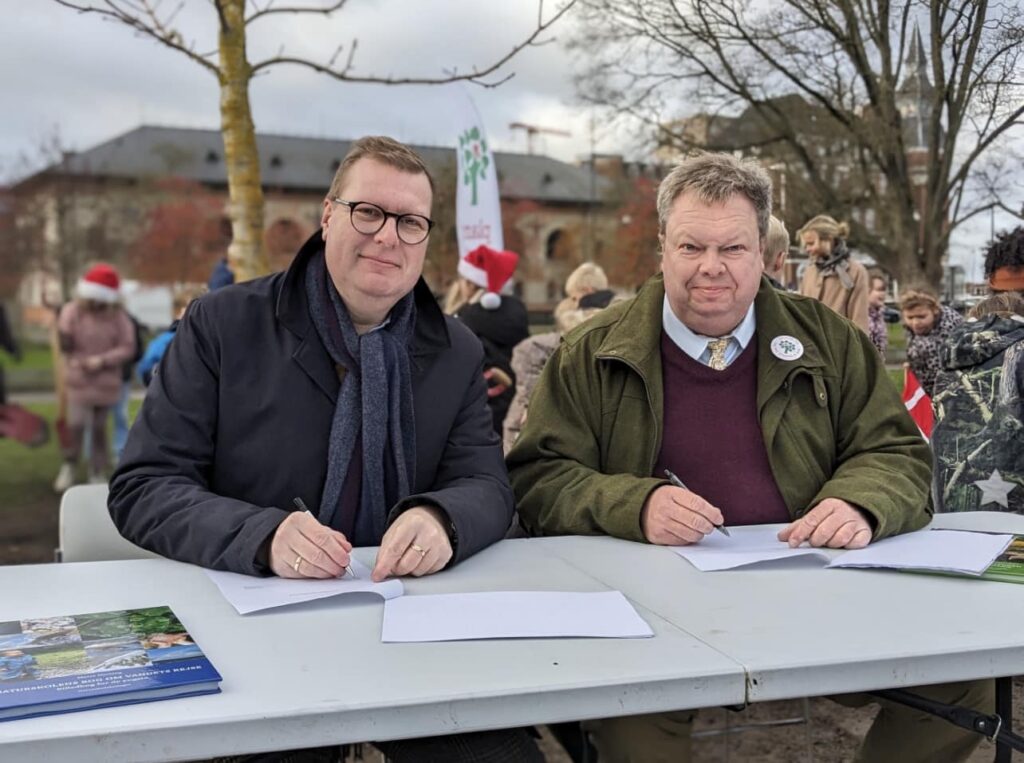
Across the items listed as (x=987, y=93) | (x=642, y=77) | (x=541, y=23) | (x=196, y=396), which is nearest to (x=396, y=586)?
(x=196, y=396)

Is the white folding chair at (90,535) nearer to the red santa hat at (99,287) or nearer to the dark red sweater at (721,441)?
the dark red sweater at (721,441)

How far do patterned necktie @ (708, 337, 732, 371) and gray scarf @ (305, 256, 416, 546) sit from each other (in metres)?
0.79

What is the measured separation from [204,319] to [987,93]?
2.80 meters

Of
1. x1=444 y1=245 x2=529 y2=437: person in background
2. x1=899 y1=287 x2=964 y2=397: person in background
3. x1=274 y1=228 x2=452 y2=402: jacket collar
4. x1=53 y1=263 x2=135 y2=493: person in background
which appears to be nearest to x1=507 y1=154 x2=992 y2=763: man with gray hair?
x1=274 y1=228 x2=452 y2=402: jacket collar

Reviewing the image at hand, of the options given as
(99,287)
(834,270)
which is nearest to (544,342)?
(834,270)

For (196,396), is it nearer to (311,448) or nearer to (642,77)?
(311,448)

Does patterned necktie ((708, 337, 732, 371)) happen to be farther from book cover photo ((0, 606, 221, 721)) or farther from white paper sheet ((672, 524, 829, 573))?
book cover photo ((0, 606, 221, 721))

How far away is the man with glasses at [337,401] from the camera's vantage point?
213cm

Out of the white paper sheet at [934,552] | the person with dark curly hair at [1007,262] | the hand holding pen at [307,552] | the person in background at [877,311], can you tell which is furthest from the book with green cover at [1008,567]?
the person in background at [877,311]

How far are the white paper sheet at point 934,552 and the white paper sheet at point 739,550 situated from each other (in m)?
0.08

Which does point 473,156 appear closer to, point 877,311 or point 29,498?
point 877,311

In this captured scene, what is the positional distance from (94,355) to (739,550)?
659cm

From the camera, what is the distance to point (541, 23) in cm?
449

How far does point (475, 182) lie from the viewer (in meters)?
7.03
